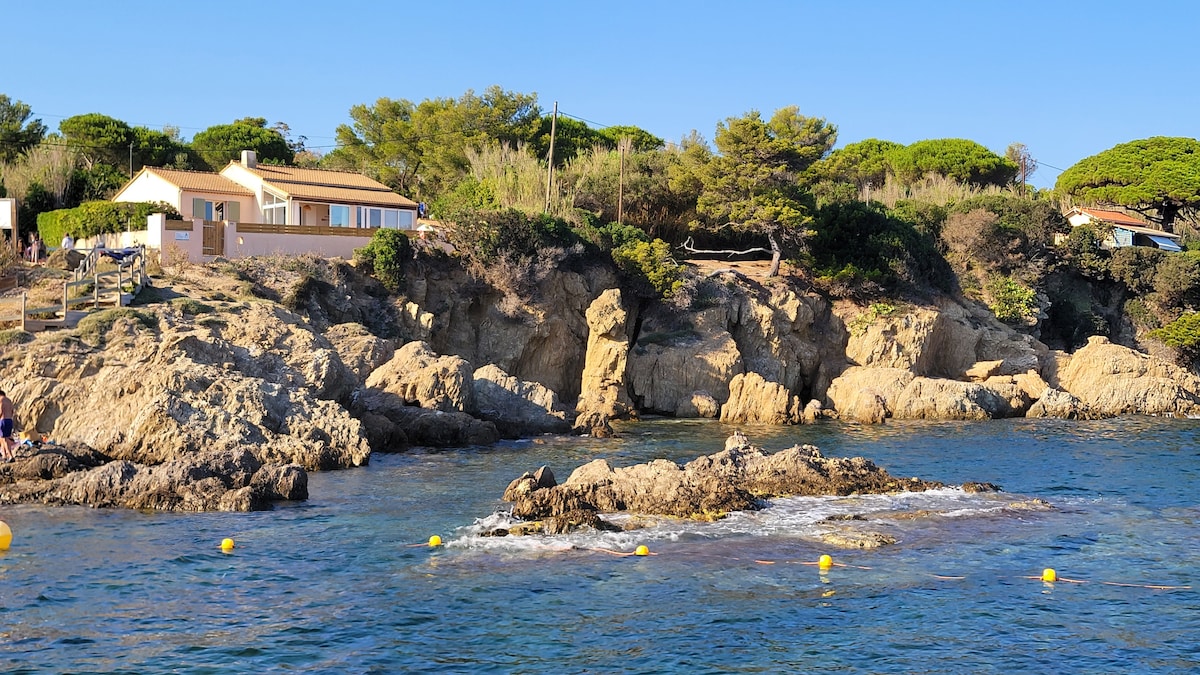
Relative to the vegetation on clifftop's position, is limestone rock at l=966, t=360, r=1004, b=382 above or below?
below

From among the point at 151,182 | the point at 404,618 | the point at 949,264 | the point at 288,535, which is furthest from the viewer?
the point at 949,264

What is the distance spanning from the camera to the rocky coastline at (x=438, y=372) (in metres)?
25.8

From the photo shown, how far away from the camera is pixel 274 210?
1935 inches

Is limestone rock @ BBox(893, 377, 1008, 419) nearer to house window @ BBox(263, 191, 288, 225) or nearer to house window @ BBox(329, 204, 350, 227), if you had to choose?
house window @ BBox(329, 204, 350, 227)

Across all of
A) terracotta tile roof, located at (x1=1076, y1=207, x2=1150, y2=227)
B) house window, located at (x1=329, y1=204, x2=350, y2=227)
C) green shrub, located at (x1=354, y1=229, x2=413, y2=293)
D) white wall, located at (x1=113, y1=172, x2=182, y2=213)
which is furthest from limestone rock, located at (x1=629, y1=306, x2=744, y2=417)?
terracotta tile roof, located at (x1=1076, y1=207, x2=1150, y2=227)

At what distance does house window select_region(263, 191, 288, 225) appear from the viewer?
48500mm

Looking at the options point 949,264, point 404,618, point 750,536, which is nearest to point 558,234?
point 949,264

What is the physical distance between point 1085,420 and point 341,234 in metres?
28.2

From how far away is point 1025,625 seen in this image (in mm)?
16016

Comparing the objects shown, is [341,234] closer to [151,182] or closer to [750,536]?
[151,182]

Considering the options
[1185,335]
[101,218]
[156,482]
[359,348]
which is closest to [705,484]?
[156,482]

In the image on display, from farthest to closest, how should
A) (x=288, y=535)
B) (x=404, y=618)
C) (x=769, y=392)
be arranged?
(x=769, y=392) < (x=288, y=535) < (x=404, y=618)

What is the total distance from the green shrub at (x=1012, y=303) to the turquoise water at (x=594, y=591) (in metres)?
26.5

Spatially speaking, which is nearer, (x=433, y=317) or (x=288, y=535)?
(x=288, y=535)
